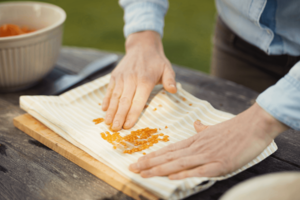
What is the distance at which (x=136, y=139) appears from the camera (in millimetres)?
1006

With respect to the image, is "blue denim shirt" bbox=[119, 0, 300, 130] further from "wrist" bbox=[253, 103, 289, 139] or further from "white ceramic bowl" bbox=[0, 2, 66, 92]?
"white ceramic bowl" bbox=[0, 2, 66, 92]

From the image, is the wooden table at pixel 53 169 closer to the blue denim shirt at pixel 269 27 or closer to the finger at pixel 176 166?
the finger at pixel 176 166

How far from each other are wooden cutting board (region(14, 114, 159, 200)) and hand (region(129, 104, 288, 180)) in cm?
5

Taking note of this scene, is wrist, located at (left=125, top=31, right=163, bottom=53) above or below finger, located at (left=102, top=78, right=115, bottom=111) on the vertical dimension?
above

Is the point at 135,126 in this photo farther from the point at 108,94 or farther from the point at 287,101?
the point at 287,101

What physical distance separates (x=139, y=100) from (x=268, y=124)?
1.72 feet

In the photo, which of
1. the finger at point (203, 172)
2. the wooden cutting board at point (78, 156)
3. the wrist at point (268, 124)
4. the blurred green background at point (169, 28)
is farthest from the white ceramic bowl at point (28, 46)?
the blurred green background at point (169, 28)

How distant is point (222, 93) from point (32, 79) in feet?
3.03

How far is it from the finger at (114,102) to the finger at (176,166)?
0.33 metres

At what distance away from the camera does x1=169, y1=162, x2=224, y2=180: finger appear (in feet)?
2.64

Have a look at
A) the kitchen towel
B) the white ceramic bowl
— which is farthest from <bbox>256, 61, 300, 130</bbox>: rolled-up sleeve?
the white ceramic bowl

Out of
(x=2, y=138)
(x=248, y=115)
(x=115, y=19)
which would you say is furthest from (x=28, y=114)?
(x=115, y=19)

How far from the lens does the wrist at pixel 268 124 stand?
33.1 inches

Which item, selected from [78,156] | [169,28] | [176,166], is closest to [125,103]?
[78,156]
